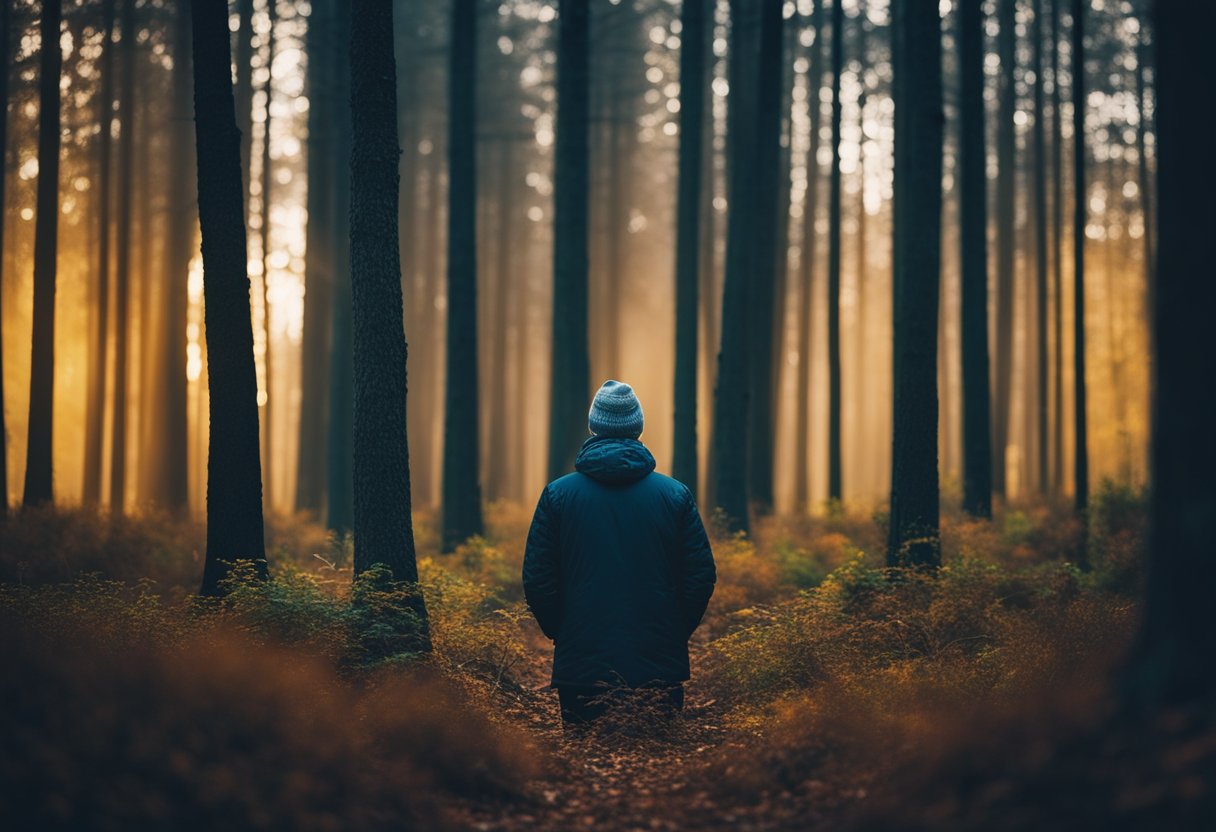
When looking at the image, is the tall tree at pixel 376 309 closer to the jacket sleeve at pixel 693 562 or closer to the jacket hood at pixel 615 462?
the jacket hood at pixel 615 462

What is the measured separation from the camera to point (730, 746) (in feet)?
20.7

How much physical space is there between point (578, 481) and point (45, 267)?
14.1m

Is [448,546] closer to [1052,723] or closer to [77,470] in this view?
[1052,723]

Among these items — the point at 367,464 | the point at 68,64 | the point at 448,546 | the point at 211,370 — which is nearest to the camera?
the point at 367,464

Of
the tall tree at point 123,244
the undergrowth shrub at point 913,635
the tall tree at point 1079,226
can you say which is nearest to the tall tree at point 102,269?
the tall tree at point 123,244

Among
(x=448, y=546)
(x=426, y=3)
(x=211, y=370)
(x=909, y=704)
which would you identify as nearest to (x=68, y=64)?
(x=426, y=3)

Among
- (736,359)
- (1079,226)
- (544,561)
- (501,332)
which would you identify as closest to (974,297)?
(1079,226)

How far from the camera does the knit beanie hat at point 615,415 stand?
249 inches

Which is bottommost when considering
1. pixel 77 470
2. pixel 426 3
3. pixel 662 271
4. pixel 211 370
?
pixel 77 470

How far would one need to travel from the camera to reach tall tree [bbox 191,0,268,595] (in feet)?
29.6

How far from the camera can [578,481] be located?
245 inches

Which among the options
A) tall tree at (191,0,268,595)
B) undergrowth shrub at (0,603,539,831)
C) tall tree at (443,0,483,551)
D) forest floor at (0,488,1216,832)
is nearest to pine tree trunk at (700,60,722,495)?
tall tree at (443,0,483,551)

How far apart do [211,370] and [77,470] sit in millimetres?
39514

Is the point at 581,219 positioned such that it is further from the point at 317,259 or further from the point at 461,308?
the point at 317,259
